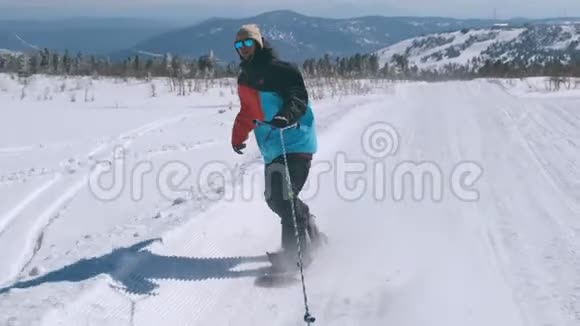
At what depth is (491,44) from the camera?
151m

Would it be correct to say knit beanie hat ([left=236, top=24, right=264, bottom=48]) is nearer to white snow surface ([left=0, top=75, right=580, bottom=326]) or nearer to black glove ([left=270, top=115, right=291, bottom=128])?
black glove ([left=270, top=115, right=291, bottom=128])

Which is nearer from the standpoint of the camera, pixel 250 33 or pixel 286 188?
pixel 250 33

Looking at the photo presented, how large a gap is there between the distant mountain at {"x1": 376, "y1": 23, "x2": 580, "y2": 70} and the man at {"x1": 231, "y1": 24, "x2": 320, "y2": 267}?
125845mm

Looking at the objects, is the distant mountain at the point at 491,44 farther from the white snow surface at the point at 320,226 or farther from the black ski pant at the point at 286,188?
the black ski pant at the point at 286,188

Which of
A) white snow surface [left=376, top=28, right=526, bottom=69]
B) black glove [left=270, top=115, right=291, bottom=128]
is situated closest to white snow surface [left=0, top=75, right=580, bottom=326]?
black glove [left=270, top=115, right=291, bottom=128]

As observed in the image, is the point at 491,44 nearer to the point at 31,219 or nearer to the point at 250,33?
the point at 31,219

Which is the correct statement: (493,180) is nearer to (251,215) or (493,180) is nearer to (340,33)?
(251,215)

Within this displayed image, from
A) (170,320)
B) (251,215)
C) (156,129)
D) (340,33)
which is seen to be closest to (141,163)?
(251,215)

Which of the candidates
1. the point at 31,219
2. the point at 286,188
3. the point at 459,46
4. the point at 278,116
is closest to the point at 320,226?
the point at 286,188

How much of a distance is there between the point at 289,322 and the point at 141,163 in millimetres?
5507

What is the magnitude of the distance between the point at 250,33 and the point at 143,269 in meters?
1.91

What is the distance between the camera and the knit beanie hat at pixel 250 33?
191 inches

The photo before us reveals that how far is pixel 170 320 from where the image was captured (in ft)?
14.2

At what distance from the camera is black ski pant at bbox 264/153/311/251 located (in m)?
5.20
